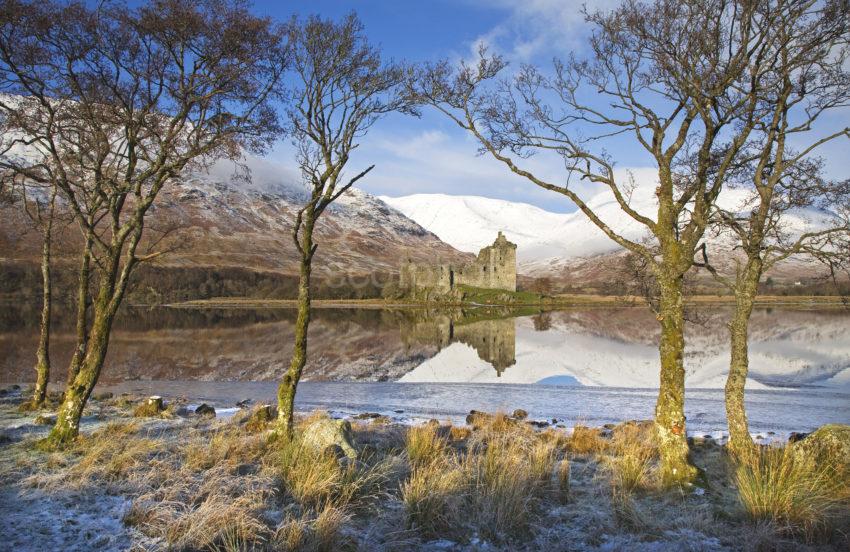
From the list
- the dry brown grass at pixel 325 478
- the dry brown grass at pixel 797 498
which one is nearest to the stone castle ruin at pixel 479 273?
the dry brown grass at pixel 325 478

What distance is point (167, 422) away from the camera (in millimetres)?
12312

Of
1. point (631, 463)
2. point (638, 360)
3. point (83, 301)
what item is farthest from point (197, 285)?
point (631, 463)

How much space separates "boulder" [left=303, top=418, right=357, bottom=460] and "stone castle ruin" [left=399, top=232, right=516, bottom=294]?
283 feet

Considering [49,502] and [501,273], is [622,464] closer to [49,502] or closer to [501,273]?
[49,502]

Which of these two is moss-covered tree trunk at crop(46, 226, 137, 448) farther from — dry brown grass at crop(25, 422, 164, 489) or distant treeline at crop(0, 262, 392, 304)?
distant treeline at crop(0, 262, 392, 304)

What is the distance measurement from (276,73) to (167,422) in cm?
801

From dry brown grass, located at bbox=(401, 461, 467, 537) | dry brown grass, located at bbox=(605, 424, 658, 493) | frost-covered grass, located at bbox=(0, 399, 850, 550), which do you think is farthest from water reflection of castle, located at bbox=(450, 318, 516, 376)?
dry brown grass, located at bbox=(401, 461, 467, 537)

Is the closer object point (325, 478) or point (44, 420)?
point (325, 478)

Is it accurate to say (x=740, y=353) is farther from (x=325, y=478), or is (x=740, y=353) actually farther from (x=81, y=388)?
(x=81, y=388)

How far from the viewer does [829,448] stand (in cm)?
826

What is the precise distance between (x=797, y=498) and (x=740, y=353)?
2991 mm

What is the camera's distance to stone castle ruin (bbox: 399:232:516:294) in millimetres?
97688

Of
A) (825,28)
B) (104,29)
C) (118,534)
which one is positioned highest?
(104,29)

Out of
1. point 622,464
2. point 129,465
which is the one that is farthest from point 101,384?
point 622,464
